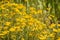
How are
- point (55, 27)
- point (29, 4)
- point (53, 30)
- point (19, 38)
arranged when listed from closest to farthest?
point (19, 38) → point (53, 30) → point (55, 27) → point (29, 4)

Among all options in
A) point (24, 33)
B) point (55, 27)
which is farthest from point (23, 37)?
point (55, 27)

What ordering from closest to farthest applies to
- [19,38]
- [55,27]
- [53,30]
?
[19,38] < [53,30] < [55,27]

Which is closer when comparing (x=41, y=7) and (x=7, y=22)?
(x=7, y=22)

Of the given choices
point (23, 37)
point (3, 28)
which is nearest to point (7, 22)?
point (3, 28)

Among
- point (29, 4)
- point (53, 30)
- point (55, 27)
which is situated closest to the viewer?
point (53, 30)

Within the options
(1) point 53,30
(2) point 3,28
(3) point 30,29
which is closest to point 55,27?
(1) point 53,30

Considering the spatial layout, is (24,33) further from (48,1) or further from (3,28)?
(48,1)

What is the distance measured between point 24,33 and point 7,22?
1.03 feet

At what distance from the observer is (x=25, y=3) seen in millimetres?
4902

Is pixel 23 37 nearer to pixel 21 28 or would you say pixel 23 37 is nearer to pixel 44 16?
pixel 21 28

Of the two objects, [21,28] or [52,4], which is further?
[52,4]

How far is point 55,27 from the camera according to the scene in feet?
13.2

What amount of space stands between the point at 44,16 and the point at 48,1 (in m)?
0.94

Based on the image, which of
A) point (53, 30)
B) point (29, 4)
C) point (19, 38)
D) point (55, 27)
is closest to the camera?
point (19, 38)
